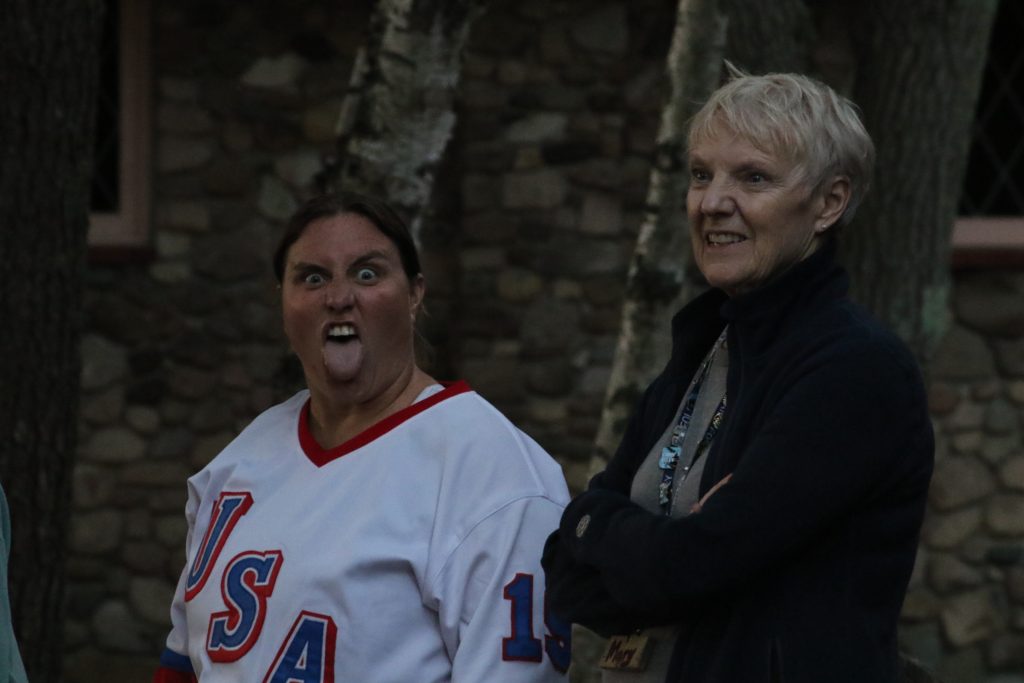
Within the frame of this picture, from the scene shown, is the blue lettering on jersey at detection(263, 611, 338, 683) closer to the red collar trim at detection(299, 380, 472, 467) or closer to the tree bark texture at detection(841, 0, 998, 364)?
the red collar trim at detection(299, 380, 472, 467)

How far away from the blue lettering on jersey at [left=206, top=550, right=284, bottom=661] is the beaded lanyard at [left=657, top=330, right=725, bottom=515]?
2.05ft

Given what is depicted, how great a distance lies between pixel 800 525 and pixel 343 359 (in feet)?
2.94

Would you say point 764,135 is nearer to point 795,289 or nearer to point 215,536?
point 795,289

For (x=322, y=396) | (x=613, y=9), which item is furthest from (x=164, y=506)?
(x=322, y=396)

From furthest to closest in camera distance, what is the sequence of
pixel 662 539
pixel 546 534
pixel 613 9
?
1. pixel 613 9
2. pixel 546 534
3. pixel 662 539

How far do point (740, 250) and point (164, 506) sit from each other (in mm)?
4865

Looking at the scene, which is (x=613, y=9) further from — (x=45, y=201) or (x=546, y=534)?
(x=546, y=534)

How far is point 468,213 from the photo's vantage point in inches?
255

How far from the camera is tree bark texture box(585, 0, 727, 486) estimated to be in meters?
4.04

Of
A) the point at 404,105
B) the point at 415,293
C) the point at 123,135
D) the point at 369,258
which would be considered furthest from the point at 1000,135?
the point at 369,258

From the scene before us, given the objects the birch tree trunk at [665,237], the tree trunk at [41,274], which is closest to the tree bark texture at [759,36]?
the birch tree trunk at [665,237]

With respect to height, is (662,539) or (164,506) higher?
(662,539)

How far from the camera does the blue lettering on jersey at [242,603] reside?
2520mm

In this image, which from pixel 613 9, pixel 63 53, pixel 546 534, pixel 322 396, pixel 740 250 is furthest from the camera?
pixel 613 9
